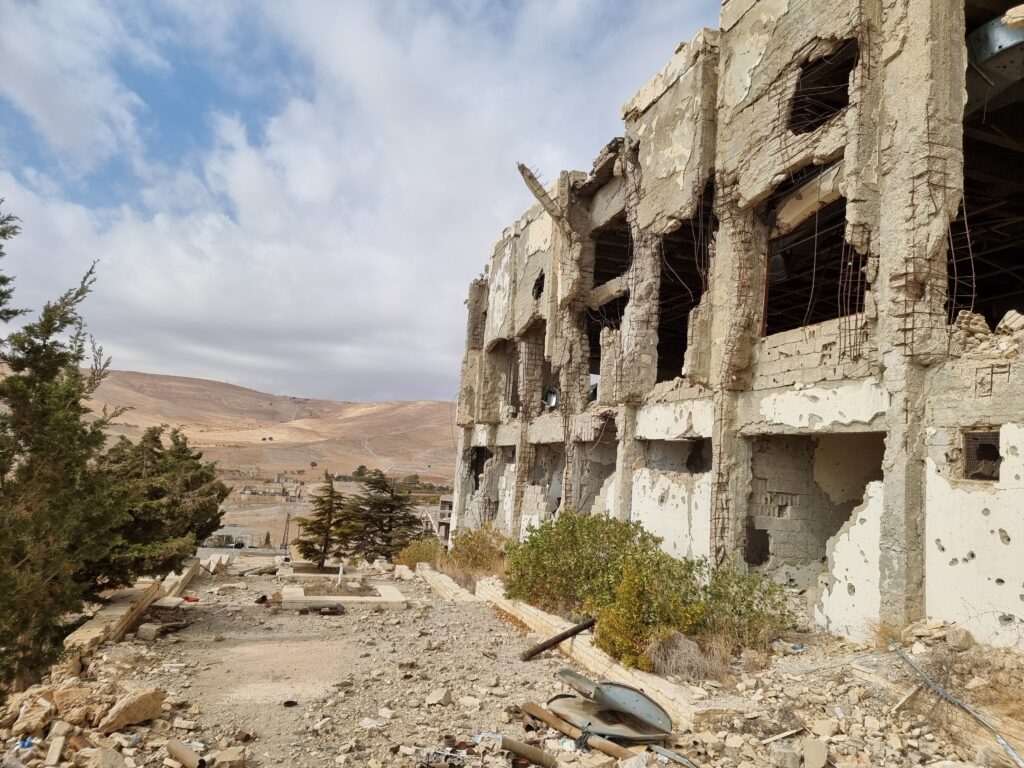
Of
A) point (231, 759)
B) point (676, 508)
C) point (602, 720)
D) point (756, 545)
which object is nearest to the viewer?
point (231, 759)

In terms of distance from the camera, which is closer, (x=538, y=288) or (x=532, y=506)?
(x=532, y=506)

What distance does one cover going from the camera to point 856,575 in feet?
26.0

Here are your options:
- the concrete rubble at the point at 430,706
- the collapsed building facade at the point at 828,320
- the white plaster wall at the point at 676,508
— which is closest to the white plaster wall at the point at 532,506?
the collapsed building facade at the point at 828,320

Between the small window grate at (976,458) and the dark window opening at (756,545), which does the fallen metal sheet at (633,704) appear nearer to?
the small window grate at (976,458)

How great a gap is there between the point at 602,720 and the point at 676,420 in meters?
6.48

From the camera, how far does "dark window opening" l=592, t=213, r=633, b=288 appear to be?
16188 mm

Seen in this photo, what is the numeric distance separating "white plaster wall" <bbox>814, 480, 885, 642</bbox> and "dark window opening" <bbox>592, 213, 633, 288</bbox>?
9123 millimetres

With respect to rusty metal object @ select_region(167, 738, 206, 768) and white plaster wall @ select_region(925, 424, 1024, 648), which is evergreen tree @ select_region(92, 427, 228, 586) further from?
white plaster wall @ select_region(925, 424, 1024, 648)

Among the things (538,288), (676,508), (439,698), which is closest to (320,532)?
(538,288)

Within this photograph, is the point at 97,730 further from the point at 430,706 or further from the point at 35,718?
the point at 430,706

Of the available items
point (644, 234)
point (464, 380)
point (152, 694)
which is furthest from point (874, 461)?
point (464, 380)

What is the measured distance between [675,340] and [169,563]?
17.1 meters

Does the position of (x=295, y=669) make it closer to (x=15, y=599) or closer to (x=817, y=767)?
(x=15, y=599)

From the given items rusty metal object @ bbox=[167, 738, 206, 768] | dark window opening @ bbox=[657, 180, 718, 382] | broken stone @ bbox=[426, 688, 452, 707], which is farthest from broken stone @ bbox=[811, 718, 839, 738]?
dark window opening @ bbox=[657, 180, 718, 382]
